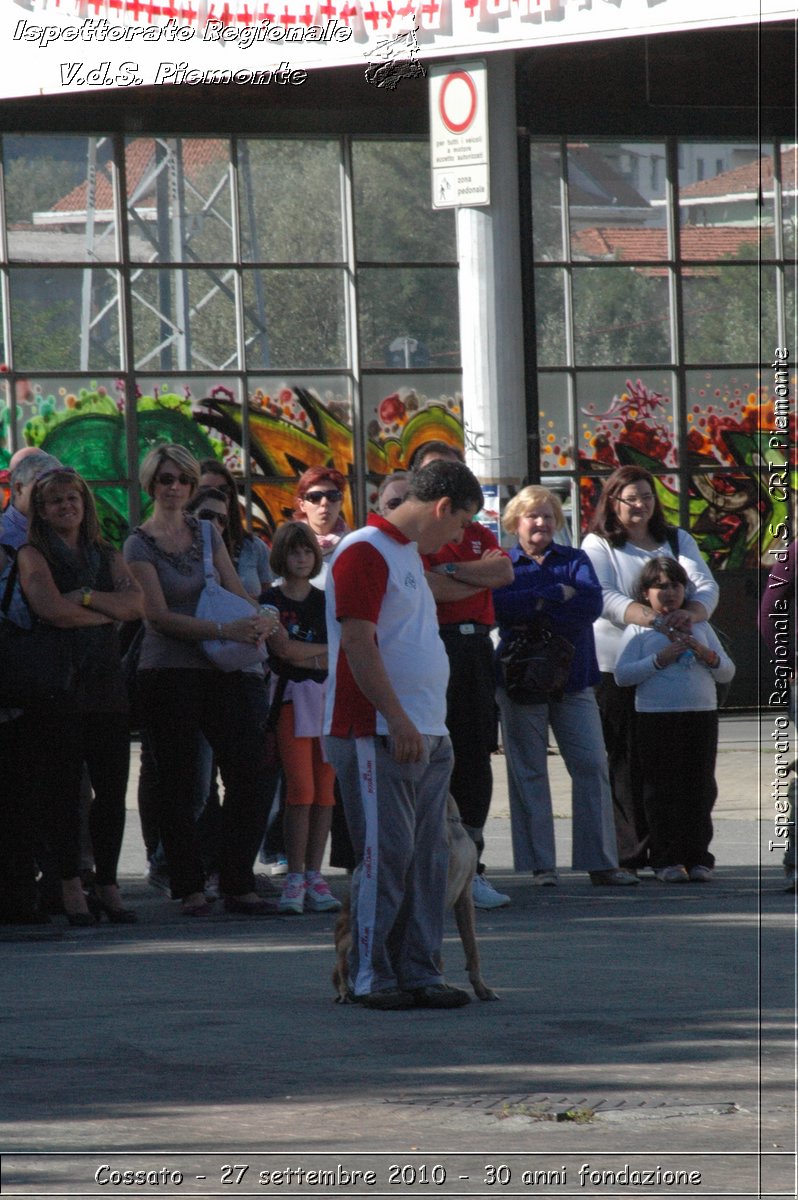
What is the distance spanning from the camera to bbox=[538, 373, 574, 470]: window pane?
2078 cm

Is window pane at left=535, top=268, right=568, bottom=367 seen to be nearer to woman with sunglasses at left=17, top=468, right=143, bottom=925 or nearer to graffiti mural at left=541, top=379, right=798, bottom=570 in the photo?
graffiti mural at left=541, top=379, right=798, bottom=570

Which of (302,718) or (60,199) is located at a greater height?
(60,199)

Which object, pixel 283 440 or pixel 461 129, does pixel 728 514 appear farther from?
pixel 461 129

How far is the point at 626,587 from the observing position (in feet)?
33.9

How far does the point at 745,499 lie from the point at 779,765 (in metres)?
11.0

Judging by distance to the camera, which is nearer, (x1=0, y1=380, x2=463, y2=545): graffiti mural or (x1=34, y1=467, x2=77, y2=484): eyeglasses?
(x1=34, y1=467, x2=77, y2=484): eyeglasses

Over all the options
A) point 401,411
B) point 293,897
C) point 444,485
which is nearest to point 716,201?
point 401,411

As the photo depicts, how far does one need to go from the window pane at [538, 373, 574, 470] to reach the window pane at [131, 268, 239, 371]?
3.30 meters

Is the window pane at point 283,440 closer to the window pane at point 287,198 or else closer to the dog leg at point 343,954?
the window pane at point 287,198

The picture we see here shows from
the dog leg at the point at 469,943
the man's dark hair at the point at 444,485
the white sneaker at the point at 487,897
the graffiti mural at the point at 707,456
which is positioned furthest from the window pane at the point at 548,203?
the dog leg at the point at 469,943

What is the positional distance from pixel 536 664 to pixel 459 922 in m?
2.70

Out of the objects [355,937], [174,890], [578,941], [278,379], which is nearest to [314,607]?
[174,890]

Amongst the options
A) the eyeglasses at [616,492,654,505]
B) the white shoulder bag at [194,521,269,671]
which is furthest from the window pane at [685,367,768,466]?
the white shoulder bag at [194,521,269,671]

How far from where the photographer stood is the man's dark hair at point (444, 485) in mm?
6980
